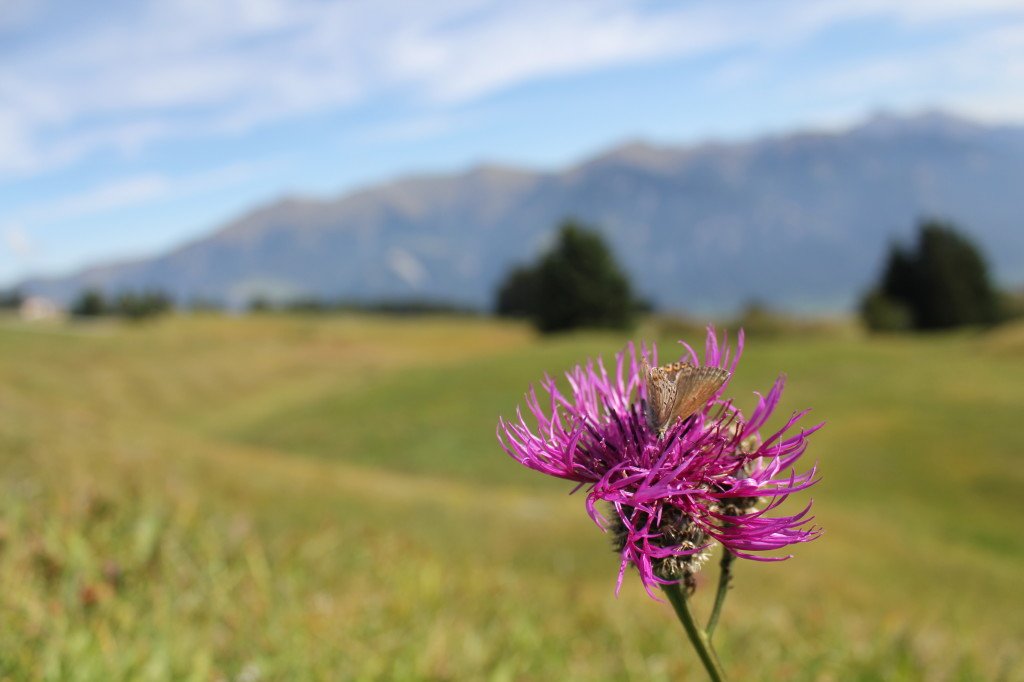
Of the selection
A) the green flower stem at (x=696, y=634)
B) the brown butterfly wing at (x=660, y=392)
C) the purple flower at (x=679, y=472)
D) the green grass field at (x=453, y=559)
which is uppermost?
the brown butterfly wing at (x=660, y=392)

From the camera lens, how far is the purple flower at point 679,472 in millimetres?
1444

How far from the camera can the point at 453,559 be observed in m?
10.3

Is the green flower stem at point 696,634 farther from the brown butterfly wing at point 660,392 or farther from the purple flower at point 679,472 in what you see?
the brown butterfly wing at point 660,392

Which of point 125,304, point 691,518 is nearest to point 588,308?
point 691,518

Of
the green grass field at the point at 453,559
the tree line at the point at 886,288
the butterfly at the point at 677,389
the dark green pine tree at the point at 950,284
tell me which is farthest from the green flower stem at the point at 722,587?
the dark green pine tree at the point at 950,284

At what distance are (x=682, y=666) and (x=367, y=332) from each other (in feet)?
325

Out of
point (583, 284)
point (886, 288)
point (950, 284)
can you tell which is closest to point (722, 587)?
point (583, 284)

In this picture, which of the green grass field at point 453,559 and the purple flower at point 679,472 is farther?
the green grass field at point 453,559

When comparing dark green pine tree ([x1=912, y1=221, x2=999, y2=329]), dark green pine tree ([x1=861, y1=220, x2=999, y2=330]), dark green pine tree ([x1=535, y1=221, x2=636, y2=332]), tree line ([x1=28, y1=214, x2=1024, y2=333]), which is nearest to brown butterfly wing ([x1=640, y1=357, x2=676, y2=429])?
tree line ([x1=28, y1=214, x2=1024, y2=333])

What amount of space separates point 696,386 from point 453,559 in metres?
9.39

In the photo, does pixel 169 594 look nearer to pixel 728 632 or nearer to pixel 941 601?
pixel 728 632

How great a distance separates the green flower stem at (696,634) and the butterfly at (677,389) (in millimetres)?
280

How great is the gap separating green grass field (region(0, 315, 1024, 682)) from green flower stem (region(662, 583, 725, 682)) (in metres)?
3.20

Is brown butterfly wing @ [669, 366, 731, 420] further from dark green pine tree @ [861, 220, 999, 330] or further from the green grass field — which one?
dark green pine tree @ [861, 220, 999, 330]
